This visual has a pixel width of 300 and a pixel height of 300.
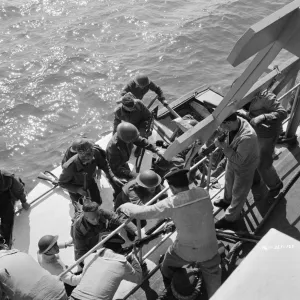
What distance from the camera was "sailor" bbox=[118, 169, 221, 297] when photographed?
13.8 ft

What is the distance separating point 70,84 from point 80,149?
9.04 m

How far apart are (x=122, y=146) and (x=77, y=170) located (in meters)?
0.86

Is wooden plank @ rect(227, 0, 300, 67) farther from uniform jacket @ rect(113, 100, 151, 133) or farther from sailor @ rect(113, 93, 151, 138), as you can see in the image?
uniform jacket @ rect(113, 100, 151, 133)

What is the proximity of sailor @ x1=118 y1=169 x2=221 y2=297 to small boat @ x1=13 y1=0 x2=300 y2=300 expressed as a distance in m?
0.49

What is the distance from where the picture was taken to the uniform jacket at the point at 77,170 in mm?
6641

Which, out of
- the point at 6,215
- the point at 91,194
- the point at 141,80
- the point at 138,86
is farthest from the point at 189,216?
the point at 138,86

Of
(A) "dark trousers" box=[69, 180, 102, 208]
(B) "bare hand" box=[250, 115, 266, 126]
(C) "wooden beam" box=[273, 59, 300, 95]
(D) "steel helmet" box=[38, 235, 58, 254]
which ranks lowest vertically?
(A) "dark trousers" box=[69, 180, 102, 208]

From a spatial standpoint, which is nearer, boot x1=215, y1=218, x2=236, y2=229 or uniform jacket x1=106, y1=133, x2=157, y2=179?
boot x1=215, y1=218, x2=236, y2=229

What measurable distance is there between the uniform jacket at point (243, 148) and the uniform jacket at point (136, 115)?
3334mm

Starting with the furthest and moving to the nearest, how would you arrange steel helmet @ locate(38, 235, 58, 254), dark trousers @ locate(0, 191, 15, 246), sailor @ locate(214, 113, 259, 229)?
dark trousers @ locate(0, 191, 15, 246), steel helmet @ locate(38, 235, 58, 254), sailor @ locate(214, 113, 259, 229)

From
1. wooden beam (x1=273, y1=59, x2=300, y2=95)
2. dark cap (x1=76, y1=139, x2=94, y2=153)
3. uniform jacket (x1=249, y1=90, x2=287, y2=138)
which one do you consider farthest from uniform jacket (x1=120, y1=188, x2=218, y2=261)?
wooden beam (x1=273, y1=59, x2=300, y2=95)

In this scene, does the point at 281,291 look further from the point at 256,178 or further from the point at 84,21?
the point at 84,21

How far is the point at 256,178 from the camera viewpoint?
615 centimetres

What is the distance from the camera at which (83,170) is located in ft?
22.0
